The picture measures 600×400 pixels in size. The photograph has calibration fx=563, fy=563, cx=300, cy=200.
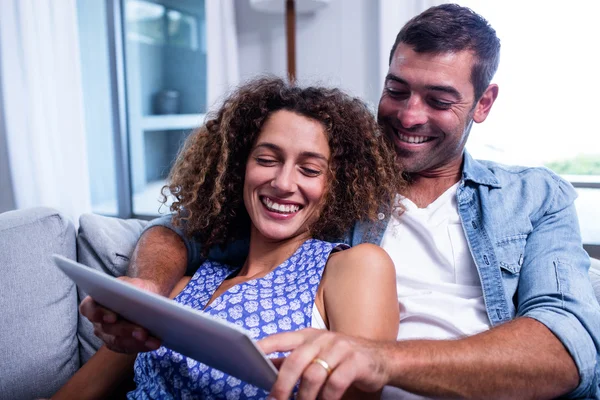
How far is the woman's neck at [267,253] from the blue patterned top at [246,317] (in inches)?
2.1

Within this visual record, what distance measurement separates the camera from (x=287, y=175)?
1247 millimetres

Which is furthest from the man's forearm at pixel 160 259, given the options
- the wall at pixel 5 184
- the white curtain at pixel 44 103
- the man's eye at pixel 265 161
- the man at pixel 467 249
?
the wall at pixel 5 184

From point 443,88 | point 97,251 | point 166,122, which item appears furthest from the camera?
point 166,122

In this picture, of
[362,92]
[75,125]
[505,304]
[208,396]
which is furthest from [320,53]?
[208,396]

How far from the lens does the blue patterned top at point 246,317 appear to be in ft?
3.58

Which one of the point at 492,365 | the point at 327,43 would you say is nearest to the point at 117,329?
the point at 492,365

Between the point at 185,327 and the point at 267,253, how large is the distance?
58 centimetres

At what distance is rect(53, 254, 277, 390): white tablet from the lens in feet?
2.27

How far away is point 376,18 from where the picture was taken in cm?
285

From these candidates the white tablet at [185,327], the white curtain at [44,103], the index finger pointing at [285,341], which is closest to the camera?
the white tablet at [185,327]

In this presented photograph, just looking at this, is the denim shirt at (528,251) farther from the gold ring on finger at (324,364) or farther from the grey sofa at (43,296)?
the gold ring on finger at (324,364)

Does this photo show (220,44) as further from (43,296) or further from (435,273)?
(435,273)

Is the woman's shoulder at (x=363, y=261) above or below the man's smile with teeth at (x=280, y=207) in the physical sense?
below

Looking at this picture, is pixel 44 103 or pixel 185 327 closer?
pixel 185 327
